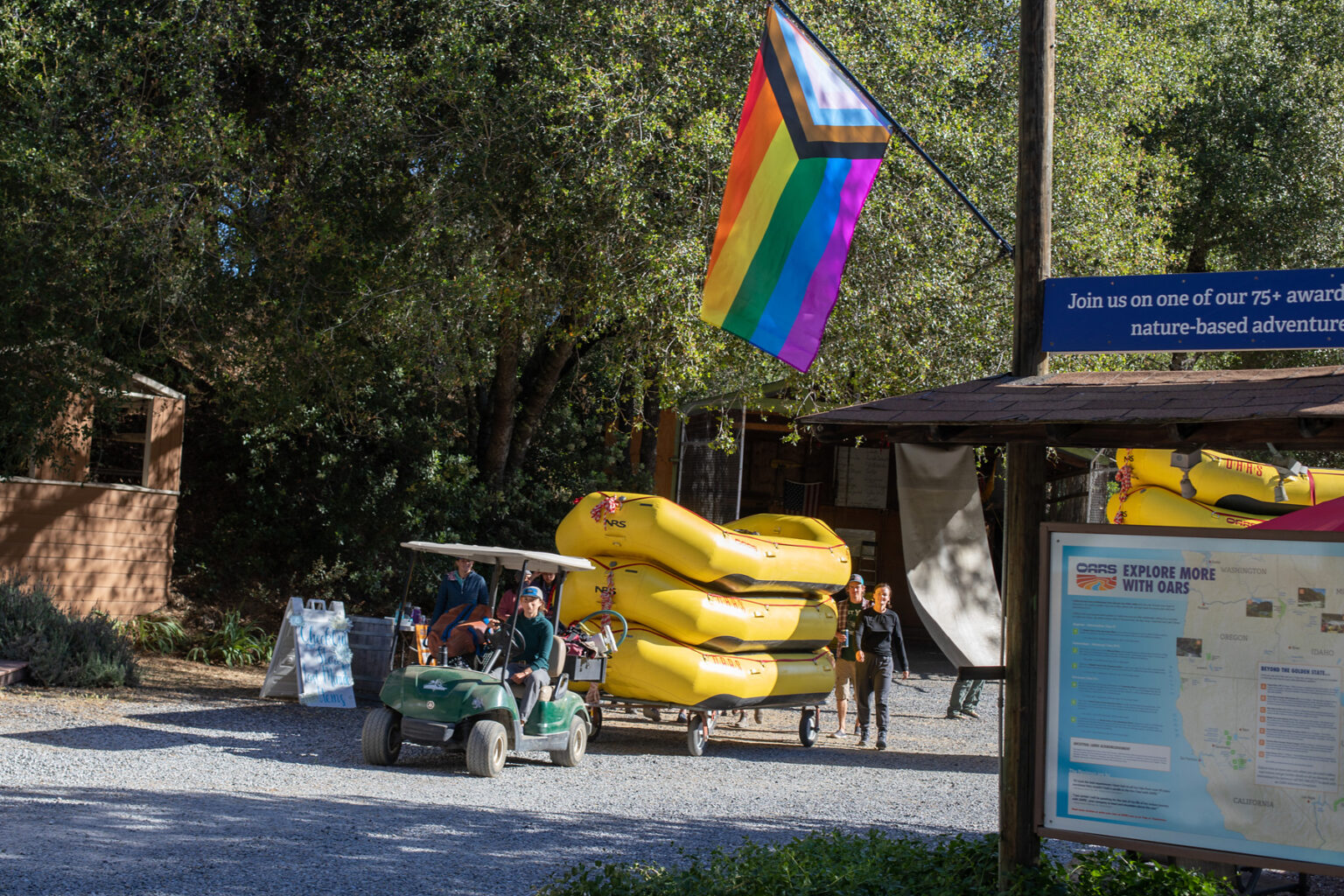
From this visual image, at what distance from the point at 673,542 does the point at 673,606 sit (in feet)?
2.04

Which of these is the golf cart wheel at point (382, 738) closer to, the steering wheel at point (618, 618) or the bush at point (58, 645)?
the steering wheel at point (618, 618)

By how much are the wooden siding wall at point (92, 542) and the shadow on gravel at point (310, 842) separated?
9.26m

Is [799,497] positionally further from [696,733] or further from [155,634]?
[696,733]

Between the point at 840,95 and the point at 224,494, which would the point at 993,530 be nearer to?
the point at 224,494

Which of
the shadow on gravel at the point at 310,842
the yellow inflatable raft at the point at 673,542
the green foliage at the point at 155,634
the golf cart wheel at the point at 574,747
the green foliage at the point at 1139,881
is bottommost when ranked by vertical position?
the shadow on gravel at the point at 310,842

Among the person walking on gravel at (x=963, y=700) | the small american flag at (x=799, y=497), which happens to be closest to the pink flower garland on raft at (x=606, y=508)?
the person walking on gravel at (x=963, y=700)

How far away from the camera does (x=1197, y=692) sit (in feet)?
16.8

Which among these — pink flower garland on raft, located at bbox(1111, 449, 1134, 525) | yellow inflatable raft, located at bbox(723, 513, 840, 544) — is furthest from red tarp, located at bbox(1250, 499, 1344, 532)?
yellow inflatable raft, located at bbox(723, 513, 840, 544)

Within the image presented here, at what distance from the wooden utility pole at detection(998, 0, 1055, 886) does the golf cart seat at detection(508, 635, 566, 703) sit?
5.66m

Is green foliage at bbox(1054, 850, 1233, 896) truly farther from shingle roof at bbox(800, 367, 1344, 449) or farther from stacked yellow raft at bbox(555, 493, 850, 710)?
stacked yellow raft at bbox(555, 493, 850, 710)

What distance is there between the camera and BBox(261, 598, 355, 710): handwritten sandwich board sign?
13109 mm

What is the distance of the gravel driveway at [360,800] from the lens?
6406mm

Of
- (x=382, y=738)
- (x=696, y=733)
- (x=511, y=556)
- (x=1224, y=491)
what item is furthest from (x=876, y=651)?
(x=382, y=738)

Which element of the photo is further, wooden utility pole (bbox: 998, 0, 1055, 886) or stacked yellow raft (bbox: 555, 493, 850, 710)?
stacked yellow raft (bbox: 555, 493, 850, 710)
